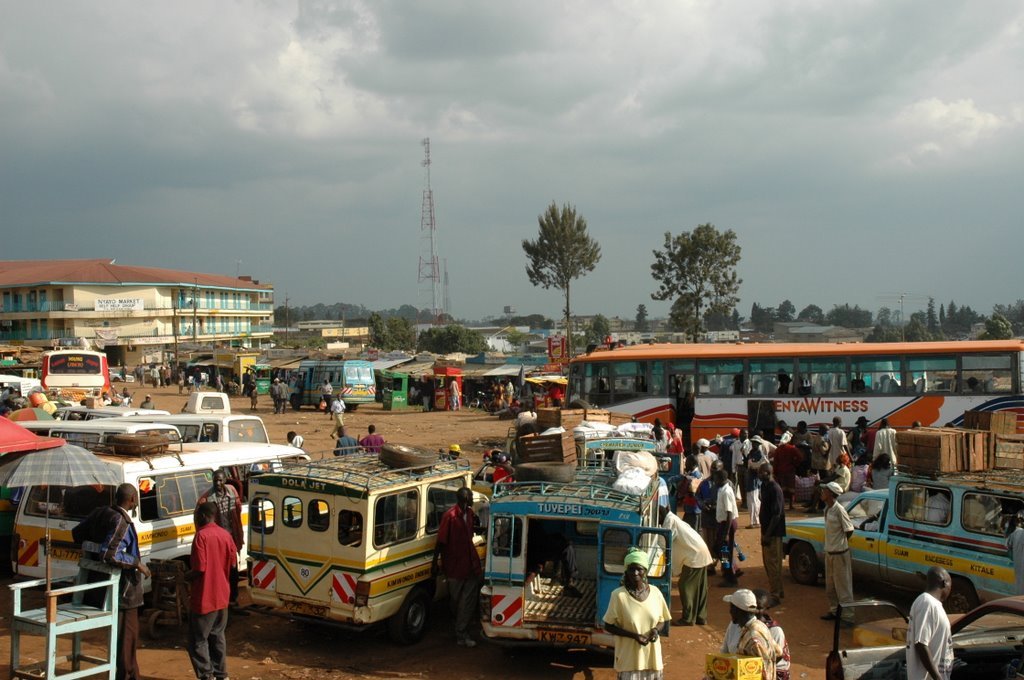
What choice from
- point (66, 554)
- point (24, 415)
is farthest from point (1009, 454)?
point (24, 415)

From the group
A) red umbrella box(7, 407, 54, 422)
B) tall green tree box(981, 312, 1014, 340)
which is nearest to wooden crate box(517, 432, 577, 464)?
red umbrella box(7, 407, 54, 422)

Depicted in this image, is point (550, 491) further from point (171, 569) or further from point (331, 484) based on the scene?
point (171, 569)

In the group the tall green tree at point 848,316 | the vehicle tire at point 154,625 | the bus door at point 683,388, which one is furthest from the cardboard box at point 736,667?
the tall green tree at point 848,316

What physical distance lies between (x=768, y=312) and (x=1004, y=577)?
156923mm

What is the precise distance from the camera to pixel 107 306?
76.3 meters

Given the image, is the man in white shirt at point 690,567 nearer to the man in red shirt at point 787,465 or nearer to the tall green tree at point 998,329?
the man in red shirt at point 787,465

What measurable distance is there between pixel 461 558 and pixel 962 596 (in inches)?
230

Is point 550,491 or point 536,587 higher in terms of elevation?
point 550,491

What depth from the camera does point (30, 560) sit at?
10.5 meters

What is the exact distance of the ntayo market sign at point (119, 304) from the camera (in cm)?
7594

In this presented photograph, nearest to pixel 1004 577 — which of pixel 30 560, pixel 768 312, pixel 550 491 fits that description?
pixel 550 491

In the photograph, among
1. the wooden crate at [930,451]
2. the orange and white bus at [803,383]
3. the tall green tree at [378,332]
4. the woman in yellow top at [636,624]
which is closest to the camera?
the woman in yellow top at [636,624]

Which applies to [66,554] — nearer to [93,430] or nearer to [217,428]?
[93,430]

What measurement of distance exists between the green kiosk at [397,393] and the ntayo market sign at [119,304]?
4279 centimetres
